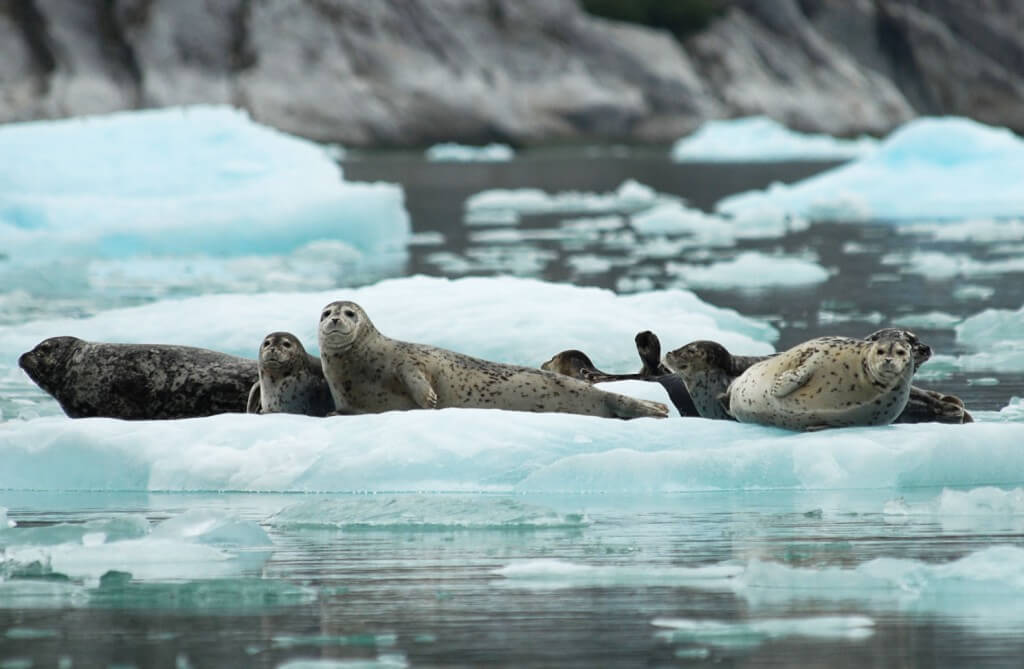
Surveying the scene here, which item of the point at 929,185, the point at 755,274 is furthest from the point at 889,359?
the point at 929,185

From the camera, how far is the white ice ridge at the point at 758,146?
2018 inches

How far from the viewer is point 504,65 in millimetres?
55000

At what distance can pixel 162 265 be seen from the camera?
60.0 ft

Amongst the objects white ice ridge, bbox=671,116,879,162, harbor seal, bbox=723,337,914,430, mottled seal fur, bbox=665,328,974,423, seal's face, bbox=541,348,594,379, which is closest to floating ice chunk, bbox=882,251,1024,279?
seal's face, bbox=541,348,594,379

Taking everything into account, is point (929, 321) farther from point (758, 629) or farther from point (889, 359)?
point (758, 629)

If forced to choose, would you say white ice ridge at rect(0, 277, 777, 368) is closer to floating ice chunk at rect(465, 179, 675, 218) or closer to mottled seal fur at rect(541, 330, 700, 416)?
mottled seal fur at rect(541, 330, 700, 416)

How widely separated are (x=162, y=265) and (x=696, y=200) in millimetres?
14862

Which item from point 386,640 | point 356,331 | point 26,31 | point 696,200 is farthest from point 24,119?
point 386,640

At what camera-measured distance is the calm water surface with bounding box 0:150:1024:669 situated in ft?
13.0

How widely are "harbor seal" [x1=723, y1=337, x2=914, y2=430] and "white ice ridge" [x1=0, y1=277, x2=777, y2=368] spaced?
2.96 m

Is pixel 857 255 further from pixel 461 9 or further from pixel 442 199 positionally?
pixel 461 9

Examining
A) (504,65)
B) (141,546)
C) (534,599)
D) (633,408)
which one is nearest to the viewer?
(534,599)

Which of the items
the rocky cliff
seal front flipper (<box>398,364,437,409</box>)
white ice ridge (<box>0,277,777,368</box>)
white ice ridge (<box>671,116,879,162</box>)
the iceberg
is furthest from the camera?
white ice ridge (<box>671,116,879,162</box>)

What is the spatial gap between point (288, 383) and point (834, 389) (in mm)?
2148
